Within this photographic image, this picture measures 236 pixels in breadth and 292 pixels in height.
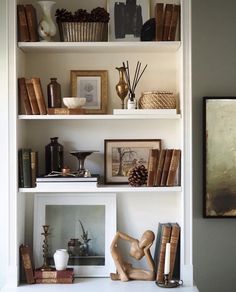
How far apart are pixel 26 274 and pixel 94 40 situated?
1273 millimetres

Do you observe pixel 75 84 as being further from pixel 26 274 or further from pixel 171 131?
pixel 26 274

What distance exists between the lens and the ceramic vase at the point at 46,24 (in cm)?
250

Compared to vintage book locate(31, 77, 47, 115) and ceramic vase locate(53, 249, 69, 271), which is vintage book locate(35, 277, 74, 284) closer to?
ceramic vase locate(53, 249, 69, 271)

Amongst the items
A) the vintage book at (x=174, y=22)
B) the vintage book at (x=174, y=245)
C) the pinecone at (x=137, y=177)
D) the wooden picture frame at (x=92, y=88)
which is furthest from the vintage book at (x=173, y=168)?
the vintage book at (x=174, y=22)

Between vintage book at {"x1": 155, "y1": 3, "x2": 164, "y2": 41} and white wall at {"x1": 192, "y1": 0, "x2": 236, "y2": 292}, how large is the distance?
14.6 inches

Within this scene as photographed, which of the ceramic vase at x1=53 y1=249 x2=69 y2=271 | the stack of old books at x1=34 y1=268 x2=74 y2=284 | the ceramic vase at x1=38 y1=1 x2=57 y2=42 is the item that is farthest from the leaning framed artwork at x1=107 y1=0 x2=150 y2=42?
the stack of old books at x1=34 y1=268 x2=74 y2=284

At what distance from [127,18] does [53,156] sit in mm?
851

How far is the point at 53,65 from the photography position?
269cm

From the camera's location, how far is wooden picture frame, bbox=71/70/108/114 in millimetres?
2646

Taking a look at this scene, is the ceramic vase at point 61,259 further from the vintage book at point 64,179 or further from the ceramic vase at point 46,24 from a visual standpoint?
the ceramic vase at point 46,24

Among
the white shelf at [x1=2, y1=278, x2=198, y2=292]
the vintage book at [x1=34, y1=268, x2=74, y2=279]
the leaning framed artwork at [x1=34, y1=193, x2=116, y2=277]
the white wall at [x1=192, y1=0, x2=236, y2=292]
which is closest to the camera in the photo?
the white shelf at [x1=2, y1=278, x2=198, y2=292]

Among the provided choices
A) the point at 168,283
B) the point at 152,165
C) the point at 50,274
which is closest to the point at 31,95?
the point at 152,165

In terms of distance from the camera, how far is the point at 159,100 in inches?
98.5

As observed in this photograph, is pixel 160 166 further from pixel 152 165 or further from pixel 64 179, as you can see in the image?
pixel 64 179
